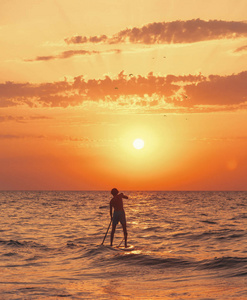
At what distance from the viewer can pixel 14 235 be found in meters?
23.8

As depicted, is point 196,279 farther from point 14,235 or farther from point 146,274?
point 14,235

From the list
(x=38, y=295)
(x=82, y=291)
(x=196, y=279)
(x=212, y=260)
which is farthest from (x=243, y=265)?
(x=38, y=295)

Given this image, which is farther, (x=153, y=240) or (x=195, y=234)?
(x=195, y=234)

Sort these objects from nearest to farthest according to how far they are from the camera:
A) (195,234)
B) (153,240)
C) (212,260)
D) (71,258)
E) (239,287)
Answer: (239,287)
(212,260)
(71,258)
(153,240)
(195,234)

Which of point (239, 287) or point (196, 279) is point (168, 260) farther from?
point (239, 287)

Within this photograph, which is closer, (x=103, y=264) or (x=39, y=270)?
(x=39, y=270)

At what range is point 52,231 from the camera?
2608cm

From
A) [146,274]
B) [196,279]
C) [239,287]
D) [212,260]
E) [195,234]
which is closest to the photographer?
[239,287]

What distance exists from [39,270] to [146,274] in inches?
133

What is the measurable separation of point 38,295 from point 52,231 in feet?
51.9

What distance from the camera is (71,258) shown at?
16844 mm

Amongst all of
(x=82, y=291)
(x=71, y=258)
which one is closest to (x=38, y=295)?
(x=82, y=291)

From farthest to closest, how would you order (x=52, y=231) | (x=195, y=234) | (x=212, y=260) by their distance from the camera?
(x=52, y=231), (x=195, y=234), (x=212, y=260)

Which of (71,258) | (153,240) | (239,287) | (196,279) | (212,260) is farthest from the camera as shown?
(153,240)
